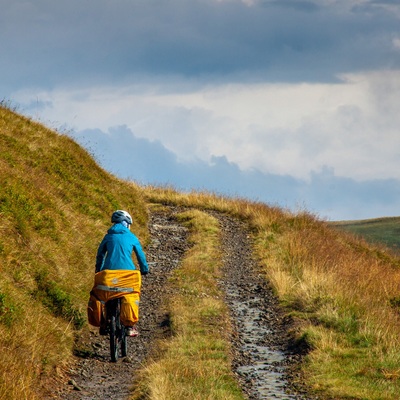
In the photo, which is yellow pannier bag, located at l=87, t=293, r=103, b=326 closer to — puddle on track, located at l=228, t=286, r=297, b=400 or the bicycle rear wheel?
the bicycle rear wheel

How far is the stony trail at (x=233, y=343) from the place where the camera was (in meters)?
10.5

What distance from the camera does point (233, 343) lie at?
13414 mm

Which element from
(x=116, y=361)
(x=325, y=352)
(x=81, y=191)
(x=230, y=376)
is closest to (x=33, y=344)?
(x=116, y=361)

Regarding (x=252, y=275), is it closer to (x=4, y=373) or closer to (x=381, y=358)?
(x=381, y=358)

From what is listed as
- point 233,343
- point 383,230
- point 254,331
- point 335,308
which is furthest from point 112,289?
point 383,230

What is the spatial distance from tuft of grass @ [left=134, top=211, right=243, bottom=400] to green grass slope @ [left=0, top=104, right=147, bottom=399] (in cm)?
181

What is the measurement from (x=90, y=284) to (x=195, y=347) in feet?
14.1

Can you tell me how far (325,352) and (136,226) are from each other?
14522 mm

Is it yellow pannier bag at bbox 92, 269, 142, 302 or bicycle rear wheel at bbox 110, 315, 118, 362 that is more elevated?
yellow pannier bag at bbox 92, 269, 142, 302

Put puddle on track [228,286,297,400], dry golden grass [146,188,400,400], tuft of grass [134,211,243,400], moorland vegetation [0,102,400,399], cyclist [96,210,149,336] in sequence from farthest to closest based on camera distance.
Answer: cyclist [96,210,149,336] → dry golden grass [146,188,400,400] → puddle on track [228,286,297,400] → moorland vegetation [0,102,400,399] → tuft of grass [134,211,243,400]

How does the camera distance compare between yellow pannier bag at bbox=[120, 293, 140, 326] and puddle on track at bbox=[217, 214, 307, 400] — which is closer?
puddle on track at bbox=[217, 214, 307, 400]

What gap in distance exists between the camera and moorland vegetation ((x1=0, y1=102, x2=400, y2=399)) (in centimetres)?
1041

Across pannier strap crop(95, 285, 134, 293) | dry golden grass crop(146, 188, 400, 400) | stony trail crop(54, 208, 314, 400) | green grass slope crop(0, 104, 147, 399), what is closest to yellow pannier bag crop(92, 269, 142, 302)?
pannier strap crop(95, 285, 134, 293)

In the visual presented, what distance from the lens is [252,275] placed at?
21062 mm
